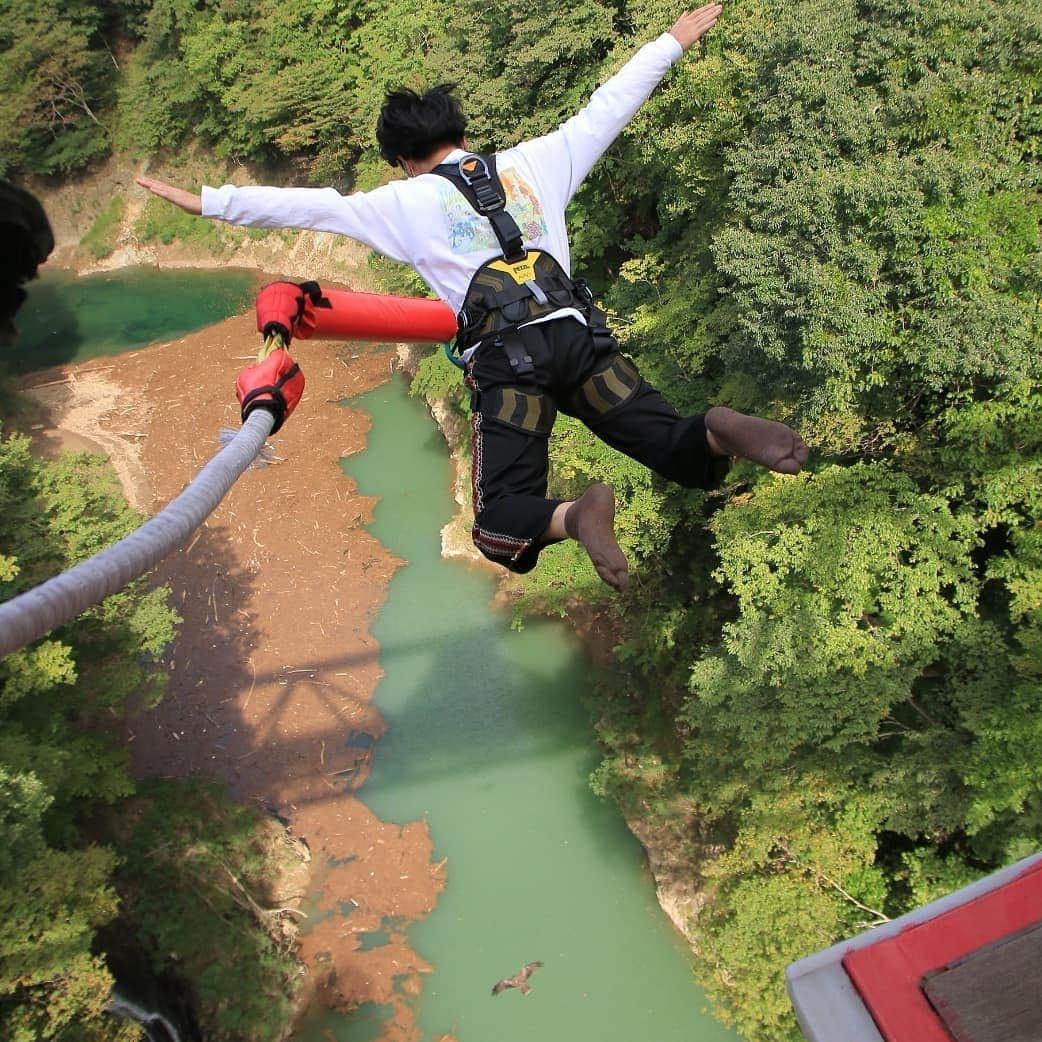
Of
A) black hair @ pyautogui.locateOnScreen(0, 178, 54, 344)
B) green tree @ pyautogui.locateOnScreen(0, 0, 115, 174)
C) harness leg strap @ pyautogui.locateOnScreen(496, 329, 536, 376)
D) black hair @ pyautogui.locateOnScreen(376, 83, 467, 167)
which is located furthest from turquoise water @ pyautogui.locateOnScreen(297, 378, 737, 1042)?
green tree @ pyautogui.locateOnScreen(0, 0, 115, 174)

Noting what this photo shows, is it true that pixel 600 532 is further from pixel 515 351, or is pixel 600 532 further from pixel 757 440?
pixel 515 351

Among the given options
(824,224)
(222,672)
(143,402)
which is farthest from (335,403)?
(824,224)

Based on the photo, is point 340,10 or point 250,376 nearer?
point 250,376

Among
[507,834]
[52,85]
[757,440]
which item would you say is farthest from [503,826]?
[52,85]

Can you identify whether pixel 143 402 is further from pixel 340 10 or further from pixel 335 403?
pixel 340 10

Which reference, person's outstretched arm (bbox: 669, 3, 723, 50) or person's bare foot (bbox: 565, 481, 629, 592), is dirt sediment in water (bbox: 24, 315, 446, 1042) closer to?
person's outstretched arm (bbox: 669, 3, 723, 50)

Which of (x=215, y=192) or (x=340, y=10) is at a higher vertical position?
(x=215, y=192)

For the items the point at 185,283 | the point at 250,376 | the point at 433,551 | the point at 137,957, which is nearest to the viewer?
the point at 250,376
